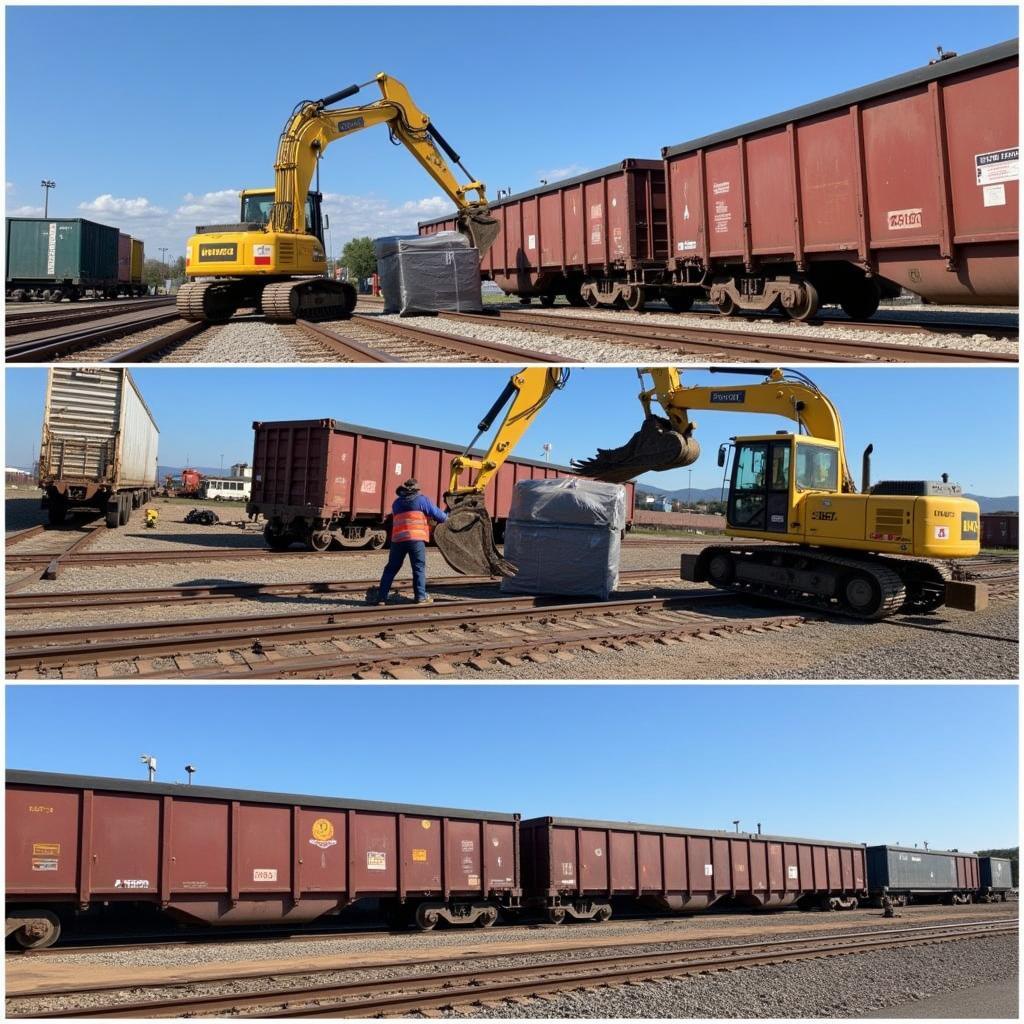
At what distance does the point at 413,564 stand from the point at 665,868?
7386mm

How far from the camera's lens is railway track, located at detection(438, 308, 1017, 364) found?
9.89m

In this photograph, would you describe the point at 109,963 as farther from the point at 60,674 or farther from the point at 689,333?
the point at 689,333

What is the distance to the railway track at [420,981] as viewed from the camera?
6586 mm

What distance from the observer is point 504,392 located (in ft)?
42.0

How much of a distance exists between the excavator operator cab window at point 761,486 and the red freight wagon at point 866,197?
10.1ft

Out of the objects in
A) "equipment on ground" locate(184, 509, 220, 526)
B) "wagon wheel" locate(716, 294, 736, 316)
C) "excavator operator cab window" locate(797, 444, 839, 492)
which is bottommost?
"equipment on ground" locate(184, 509, 220, 526)

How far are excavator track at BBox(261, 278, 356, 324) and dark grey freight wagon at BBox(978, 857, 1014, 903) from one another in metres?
22.9

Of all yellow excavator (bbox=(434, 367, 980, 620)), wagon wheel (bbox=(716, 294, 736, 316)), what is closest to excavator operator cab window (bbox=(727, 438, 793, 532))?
yellow excavator (bbox=(434, 367, 980, 620))

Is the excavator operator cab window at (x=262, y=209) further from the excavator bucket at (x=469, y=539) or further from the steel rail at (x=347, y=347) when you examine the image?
the excavator bucket at (x=469, y=539)

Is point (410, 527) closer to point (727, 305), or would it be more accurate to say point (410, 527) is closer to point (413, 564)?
point (413, 564)

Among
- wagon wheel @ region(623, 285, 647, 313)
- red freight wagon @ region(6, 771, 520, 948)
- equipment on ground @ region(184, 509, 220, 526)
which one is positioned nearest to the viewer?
red freight wagon @ region(6, 771, 520, 948)

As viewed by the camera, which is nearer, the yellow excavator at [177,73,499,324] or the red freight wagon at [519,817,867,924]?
the red freight wagon at [519,817,867,924]

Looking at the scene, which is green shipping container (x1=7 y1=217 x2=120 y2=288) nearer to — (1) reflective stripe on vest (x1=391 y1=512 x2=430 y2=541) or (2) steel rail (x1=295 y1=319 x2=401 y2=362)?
(2) steel rail (x1=295 y1=319 x2=401 y2=362)

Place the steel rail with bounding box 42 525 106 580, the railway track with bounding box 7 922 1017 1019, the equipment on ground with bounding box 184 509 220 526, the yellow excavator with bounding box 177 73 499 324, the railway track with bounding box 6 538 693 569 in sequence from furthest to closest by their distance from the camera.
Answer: the equipment on ground with bounding box 184 509 220 526 < the yellow excavator with bounding box 177 73 499 324 < the railway track with bounding box 6 538 693 569 < the steel rail with bounding box 42 525 106 580 < the railway track with bounding box 7 922 1017 1019
